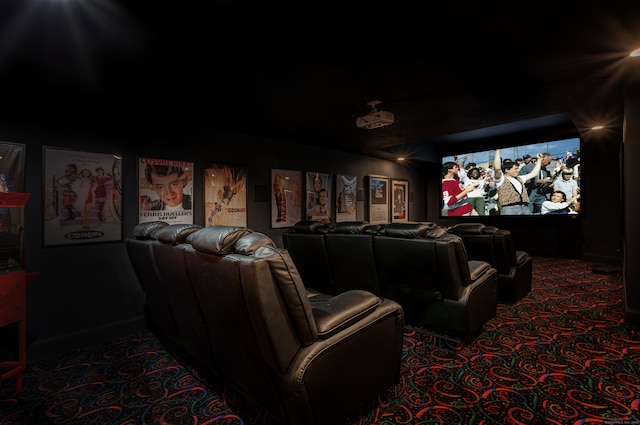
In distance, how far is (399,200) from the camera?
7.86 meters

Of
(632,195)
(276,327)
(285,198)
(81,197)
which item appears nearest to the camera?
(276,327)

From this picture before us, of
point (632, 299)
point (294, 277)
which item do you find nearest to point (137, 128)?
point (294, 277)

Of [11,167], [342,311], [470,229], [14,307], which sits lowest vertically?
[14,307]

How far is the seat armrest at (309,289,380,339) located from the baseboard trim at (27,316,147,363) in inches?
104

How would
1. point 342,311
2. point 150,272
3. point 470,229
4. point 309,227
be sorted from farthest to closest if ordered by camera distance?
point 470,229 < point 309,227 < point 150,272 < point 342,311

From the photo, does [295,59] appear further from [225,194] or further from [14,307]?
[14,307]

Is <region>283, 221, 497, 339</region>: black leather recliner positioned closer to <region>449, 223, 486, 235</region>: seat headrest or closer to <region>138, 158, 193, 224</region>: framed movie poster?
<region>449, 223, 486, 235</region>: seat headrest

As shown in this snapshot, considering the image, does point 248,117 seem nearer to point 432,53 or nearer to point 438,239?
point 432,53

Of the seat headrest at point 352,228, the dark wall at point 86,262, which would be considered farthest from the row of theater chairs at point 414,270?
the dark wall at point 86,262

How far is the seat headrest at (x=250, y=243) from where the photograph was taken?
1.37 meters

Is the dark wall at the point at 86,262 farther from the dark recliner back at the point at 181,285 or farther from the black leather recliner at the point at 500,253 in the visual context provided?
the black leather recliner at the point at 500,253

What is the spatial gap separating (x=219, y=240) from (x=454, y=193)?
7.88m

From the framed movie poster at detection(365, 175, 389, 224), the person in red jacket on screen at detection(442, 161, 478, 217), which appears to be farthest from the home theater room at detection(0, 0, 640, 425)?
the person in red jacket on screen at detection(442, 161, 478, 217)

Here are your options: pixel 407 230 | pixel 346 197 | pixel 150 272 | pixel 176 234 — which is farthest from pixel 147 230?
pixel 346 197
